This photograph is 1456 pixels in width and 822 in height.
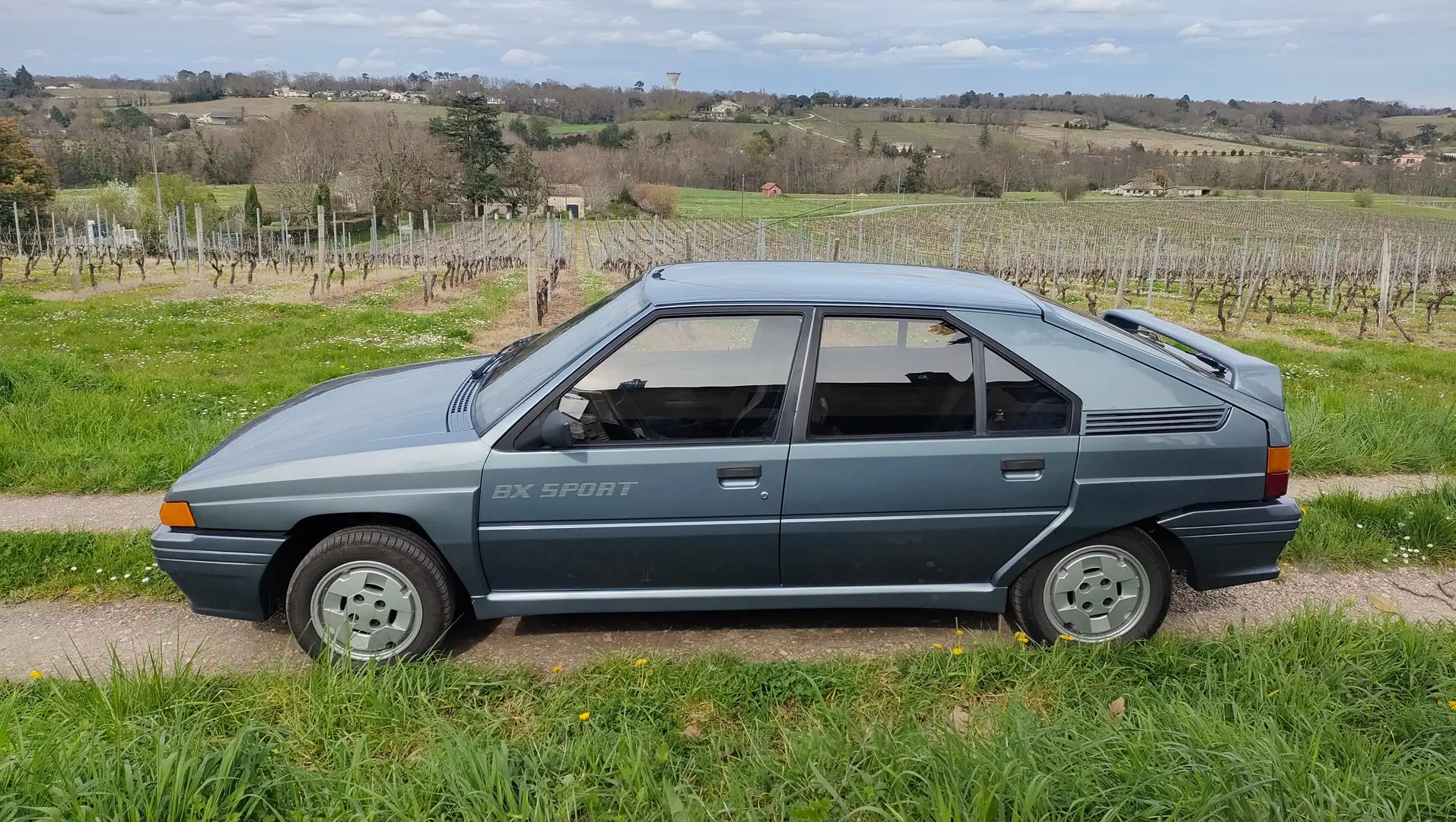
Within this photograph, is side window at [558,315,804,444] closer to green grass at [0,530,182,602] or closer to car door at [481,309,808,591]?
car door at [481,309,808,591]

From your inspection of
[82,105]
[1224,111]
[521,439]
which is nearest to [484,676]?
[521,439]

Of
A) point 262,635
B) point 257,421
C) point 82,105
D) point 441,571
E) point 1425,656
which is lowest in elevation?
point 262,635

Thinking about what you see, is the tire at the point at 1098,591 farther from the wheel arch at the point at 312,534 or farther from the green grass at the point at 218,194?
the green grass at the point at 218,194

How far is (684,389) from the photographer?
390 centimetres

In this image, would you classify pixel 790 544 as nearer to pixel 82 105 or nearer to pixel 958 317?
pixel 958 317

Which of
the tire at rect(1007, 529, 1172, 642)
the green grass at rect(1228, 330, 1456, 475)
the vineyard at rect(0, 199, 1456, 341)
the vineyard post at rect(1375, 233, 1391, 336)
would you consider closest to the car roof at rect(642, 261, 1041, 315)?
the tire at rect(1007, 529, 1172, 642)

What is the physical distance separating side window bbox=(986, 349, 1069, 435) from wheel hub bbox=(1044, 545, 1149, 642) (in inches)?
23.6

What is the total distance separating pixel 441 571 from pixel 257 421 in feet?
5.07

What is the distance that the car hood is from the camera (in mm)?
3734

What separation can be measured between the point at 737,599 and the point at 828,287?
141 cm

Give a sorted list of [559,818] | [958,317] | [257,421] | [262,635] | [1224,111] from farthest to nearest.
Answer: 1. [1224,111]
2. [257,421]
3. [262,635]
4. [958,317]
5. [559,818]

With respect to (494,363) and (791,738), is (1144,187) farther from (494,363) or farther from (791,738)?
(791,738)

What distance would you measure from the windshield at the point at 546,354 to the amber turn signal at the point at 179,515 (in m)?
1.19

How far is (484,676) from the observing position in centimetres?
359
